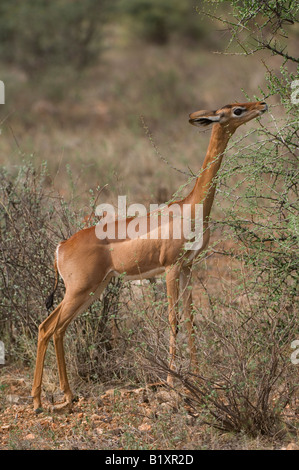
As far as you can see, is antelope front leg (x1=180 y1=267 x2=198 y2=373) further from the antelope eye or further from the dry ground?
the antelope eye

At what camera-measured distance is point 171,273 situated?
208 inches

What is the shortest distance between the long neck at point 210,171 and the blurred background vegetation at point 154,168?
0.08m

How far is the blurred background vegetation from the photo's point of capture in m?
4.69

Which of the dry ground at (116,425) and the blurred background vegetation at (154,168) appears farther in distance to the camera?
the blurred background vegetation at (154,168)

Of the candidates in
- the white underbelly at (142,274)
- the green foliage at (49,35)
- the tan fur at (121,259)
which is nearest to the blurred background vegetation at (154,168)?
the green foliage at (49,35)

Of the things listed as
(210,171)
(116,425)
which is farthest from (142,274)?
(116,425)

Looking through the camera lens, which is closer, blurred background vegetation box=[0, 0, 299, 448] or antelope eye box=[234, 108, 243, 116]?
blurred background vegetation box=[0, 0, 299, 448]

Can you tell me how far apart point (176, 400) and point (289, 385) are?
728 mm

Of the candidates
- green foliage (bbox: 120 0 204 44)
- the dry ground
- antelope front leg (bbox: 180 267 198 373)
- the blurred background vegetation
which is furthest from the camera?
green foliage (bbox: 120 0 204 44)

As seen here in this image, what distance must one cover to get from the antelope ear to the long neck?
0.05 meters

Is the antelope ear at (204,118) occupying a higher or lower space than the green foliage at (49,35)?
lower

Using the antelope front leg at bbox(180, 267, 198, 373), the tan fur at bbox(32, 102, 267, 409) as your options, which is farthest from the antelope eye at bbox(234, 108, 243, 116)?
the antelope front leg at bbox(180, 267, 198, 373)

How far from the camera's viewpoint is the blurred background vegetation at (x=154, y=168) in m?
4.69

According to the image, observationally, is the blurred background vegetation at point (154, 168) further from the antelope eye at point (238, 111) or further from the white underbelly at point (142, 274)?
the white underbelly at point (142, 274)
